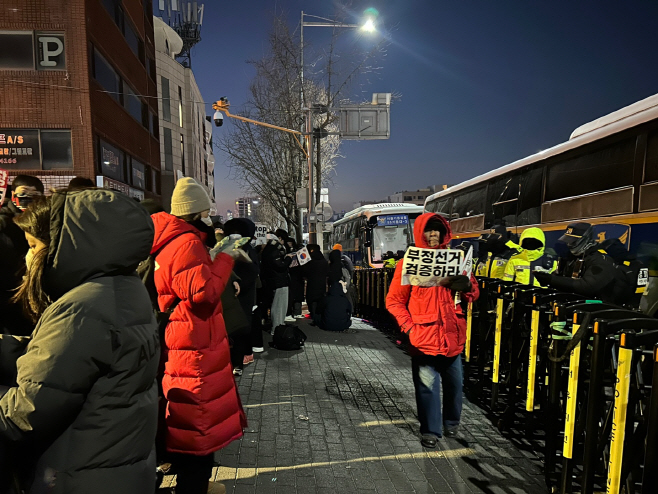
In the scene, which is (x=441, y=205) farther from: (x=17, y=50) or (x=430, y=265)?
(x=17, y=50)

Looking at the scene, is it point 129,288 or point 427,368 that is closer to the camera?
point 129,288

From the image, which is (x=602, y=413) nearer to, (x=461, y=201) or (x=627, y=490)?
(x=627, y=490)

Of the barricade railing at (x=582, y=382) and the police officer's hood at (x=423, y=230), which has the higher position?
the police officer's hood at (x=423, y=230)

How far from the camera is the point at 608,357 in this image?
2838 millimetres

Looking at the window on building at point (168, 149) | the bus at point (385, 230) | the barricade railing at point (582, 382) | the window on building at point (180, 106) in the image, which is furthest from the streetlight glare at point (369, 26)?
the window on building at point (180, 106)

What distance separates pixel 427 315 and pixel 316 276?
5.68 metres

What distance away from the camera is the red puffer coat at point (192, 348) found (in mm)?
2465

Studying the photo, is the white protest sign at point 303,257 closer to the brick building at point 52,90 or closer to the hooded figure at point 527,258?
the hooded figure at point 527,258

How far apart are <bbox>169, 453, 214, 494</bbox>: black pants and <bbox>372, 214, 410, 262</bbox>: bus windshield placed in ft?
47.8

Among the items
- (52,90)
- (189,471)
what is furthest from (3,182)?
(52,90)

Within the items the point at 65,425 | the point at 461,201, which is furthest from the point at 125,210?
the point at 461,201

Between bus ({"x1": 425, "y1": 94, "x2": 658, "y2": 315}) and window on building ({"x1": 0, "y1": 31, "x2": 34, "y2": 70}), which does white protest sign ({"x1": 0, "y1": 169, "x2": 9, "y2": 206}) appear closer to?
bus ({"x1": 425, "y1": 94, "x2": 658, "y2": 315})

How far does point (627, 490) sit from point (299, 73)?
21212 millimetres

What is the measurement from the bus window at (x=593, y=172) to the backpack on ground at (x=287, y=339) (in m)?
5.51
